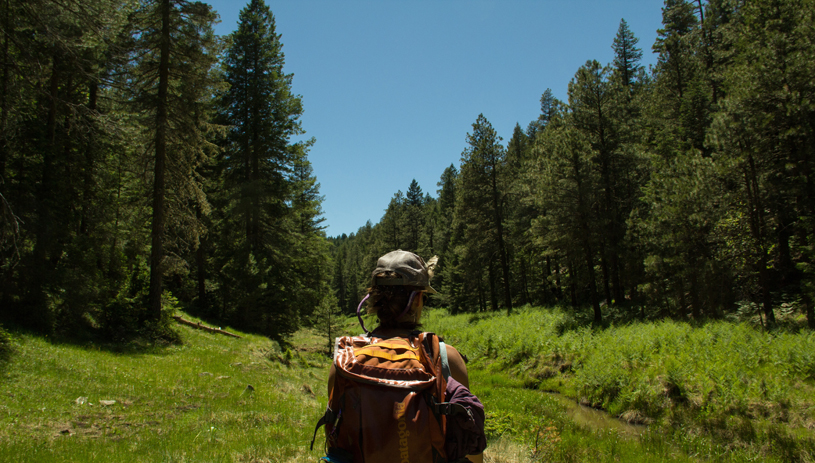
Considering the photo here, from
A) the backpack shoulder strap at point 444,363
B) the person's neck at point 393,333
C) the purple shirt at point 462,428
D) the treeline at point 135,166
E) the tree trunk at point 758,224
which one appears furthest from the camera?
the tree trunk at point 758,224

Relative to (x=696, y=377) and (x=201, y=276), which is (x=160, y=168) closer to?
(x=201, y=276)

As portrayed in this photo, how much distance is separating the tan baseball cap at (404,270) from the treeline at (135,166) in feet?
25.4

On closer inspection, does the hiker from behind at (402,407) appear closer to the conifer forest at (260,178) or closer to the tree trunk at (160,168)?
the conifer forest at (260,178)

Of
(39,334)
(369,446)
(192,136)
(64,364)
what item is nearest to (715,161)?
(369,446)

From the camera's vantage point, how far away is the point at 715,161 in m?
16.1

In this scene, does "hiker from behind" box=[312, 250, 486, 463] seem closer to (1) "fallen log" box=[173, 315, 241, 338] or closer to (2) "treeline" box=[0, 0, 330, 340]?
(2) "treeline" box=[0, 0, 330, 340]

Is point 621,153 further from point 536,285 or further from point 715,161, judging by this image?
point 536,285

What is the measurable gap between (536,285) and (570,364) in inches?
969

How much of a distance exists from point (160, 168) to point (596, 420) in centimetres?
1614

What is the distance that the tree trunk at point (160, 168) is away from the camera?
13852 mm

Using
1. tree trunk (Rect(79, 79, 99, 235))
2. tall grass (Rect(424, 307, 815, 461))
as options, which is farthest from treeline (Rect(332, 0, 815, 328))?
tree trunk (Rect(79, 79, 99, 235))

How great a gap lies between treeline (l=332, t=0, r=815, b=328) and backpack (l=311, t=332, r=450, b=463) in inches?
649

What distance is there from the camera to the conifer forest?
36.8 feet

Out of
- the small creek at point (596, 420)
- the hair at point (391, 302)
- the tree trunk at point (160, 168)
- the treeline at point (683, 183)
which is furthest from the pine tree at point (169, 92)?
the treeline at point (683, 183)
